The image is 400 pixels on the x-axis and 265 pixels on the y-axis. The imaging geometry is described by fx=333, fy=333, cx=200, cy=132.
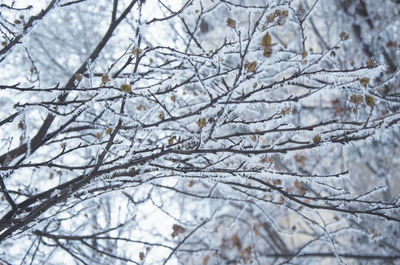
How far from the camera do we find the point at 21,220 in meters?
1.91

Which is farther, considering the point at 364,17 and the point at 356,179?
the point at 356,179

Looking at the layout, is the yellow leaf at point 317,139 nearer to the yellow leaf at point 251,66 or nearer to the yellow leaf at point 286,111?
the yellow leaf at point 286,111

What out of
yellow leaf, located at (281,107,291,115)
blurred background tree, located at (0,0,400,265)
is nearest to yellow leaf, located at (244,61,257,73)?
blurred background tree, located at (0,0,400,265)

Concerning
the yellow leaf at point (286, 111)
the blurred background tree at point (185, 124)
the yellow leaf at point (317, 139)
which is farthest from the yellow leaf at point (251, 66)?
the yellow leaf at point (317, 139)

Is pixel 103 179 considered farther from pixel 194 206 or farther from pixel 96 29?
pixel 194 206

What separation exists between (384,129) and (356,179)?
6066mm

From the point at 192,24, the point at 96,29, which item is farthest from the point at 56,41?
the point at 192,24

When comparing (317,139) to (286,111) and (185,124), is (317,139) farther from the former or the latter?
(185,124)

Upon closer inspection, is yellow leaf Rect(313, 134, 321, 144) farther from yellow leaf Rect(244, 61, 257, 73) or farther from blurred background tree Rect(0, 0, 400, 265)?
yellow leaf Rect(244, 61, 257, 73)

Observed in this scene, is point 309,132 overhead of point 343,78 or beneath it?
beneath

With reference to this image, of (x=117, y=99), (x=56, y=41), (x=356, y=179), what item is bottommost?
(x=117, y=99)

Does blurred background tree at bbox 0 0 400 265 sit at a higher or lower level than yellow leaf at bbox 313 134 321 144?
higher

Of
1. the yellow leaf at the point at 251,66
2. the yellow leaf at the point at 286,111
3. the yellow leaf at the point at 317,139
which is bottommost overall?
the yellow leaf at the point at 317,139

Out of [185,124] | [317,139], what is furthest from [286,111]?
[185,124]
